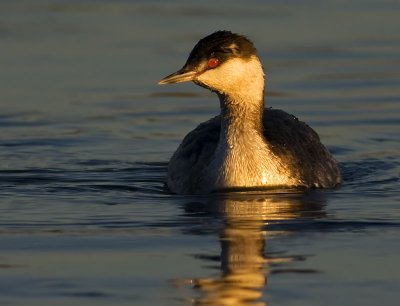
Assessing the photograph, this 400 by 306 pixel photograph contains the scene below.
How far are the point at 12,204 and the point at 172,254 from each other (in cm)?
287

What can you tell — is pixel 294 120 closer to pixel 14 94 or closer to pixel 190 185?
pixel 190 185

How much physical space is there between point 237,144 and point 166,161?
2.28m

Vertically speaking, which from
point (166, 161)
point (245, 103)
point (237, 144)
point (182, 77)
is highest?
point (182, 77)

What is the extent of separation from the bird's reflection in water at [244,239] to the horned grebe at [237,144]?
33cm

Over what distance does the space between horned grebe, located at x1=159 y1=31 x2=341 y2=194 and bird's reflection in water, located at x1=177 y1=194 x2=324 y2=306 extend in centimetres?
33

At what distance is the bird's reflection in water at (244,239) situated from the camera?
11.2 metres

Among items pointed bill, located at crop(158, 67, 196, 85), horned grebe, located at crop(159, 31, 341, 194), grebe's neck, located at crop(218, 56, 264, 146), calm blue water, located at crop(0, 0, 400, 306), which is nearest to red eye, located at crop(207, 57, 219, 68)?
horned grebe, located at crop(159, 31, 341, 194)

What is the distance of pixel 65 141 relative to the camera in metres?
18.2

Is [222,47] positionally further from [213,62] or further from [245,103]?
[245,103]

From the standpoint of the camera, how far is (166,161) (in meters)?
17.5

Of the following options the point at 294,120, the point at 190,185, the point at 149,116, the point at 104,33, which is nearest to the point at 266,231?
the point at 190,185

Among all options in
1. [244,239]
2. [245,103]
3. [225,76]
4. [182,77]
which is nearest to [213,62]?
[225,76]

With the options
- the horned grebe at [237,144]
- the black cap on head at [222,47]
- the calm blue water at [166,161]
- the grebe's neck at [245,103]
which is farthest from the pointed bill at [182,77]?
the calm blue water at [166,161]

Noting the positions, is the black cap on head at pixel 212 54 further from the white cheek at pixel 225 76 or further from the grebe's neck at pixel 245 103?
the grebe's neck at pixel 245 103
